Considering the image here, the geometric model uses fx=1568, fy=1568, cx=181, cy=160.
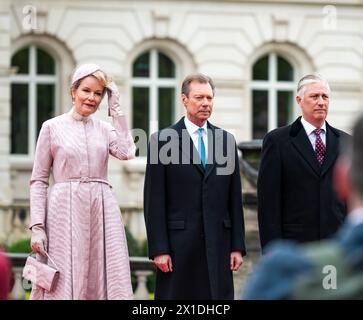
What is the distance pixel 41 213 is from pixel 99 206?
0.91 ft

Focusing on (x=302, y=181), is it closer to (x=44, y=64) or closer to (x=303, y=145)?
(x=303, y=145)

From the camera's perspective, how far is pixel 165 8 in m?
28.0

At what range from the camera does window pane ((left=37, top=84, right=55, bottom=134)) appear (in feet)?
89.9

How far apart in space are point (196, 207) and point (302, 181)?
0.54 metres

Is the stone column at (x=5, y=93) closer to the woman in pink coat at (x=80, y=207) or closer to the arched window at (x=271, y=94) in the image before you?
the arched window at (x=271, y=94)

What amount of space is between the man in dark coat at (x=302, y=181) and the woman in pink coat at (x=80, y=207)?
729mm

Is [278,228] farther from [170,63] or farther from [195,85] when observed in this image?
[170,63]

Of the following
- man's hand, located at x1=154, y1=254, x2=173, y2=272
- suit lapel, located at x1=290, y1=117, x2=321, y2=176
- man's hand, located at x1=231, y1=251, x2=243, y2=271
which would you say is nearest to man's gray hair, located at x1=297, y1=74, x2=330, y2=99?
suit lapel, located at x1=290, y1=117, x2=321, y2=176

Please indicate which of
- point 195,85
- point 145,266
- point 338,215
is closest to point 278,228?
point 338,215

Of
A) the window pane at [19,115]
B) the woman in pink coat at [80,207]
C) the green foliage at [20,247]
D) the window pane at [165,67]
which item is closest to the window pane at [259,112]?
the window pane at [165,67]

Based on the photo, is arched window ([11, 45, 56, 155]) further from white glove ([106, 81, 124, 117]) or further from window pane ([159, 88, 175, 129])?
white glove ([106, 81, 124, 117])

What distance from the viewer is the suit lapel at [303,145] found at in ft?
25.3

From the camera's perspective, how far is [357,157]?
3238mm

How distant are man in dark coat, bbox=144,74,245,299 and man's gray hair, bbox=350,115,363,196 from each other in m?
4.31
